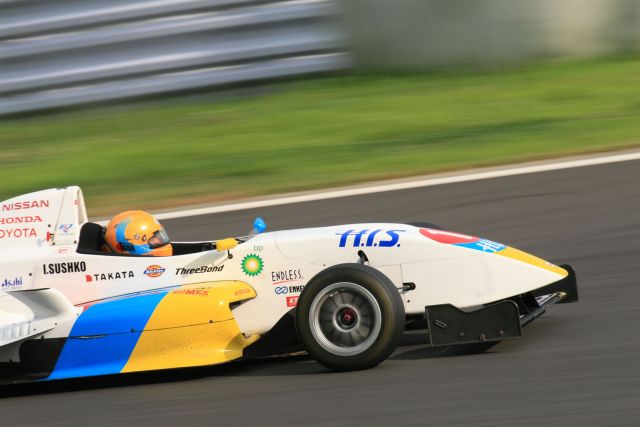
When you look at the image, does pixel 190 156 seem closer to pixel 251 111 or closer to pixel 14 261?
pixel 251 111

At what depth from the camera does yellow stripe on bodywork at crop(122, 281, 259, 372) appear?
5.75 metres

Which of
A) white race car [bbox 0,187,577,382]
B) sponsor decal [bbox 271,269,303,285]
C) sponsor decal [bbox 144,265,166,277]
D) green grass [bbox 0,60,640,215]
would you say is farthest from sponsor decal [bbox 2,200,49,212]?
green grass [bbox 0,60,640,215]

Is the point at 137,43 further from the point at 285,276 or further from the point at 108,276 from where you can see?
the point at 285,276

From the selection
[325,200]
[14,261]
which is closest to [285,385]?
[14,261]

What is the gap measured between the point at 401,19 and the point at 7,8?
4.33 m

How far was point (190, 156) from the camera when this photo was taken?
11133mm

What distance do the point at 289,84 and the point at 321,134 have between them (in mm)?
1130

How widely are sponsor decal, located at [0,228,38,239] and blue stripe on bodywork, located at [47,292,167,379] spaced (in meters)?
0.81

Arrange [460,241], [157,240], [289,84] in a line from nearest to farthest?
[460,241] → [157,240] → [289,84]

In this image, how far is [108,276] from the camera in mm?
6164

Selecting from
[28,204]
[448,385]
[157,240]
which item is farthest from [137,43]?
[448,385]

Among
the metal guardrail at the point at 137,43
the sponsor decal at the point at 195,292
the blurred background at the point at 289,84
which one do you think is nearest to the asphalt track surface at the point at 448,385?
the sponsor decal at the point at 195,292

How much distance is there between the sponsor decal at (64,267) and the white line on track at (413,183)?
10.9 ft

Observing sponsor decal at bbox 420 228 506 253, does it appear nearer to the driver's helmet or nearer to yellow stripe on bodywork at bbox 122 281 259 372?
yellow stripe on bodywork at bbox 122 281 259 372
